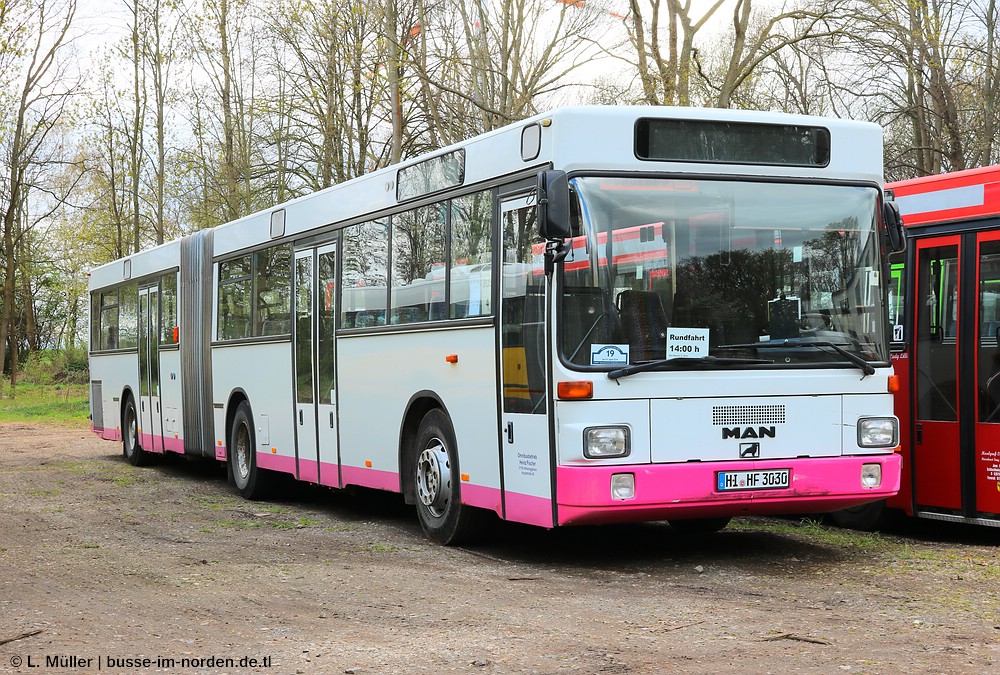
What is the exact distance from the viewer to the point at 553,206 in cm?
805

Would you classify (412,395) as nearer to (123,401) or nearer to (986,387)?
(986,387)

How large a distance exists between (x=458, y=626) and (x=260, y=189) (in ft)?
87.8

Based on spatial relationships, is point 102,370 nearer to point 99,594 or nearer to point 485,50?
point 485,50

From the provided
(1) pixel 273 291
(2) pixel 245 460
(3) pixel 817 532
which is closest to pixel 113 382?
(2) pixel 245 460

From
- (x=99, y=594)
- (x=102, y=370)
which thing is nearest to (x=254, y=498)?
(x=99, y=594)

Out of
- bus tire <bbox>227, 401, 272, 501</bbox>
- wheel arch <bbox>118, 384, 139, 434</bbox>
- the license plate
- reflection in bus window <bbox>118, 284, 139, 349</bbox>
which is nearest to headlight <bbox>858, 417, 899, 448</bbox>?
the license plate

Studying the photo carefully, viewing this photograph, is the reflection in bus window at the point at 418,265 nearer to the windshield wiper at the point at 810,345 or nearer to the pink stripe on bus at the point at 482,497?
the pink stripe on bus at the point at 482,497

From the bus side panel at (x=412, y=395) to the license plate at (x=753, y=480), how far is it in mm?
1631

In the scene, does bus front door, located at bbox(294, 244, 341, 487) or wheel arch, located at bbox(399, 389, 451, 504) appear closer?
wheel arch, located at bbox(399, 389, 451, 504)

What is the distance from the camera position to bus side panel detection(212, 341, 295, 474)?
43.9ft

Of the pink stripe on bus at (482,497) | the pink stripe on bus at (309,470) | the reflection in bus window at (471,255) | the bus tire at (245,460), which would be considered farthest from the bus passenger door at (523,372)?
the bus tire at (245,460)

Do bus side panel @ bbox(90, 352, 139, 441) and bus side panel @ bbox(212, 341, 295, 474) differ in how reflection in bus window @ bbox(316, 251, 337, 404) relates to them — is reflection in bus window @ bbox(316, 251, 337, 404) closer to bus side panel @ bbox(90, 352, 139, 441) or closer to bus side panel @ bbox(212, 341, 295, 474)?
bus side panel @ bbox(212, 341, 295, 474)

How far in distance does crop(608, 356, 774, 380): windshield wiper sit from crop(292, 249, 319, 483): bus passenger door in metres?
5.19

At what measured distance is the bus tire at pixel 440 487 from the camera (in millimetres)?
9812
